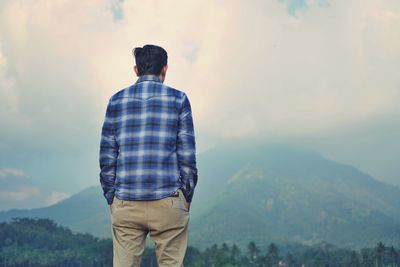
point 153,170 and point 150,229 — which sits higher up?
point 153,170

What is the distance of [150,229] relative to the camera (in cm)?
389

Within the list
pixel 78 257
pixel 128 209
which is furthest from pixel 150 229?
pixel 78 257

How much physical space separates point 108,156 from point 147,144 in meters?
0.33

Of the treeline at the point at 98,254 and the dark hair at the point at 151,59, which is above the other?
the dark hair at the point at 151,59

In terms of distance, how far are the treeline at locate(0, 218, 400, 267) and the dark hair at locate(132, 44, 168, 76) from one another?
331ft

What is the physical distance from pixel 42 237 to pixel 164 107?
158 metres

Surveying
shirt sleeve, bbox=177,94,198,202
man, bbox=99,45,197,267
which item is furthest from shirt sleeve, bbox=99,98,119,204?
shirt sleeve, bbox=177,94,198,202

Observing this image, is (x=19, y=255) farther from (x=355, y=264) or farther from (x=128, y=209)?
(x=128, y=209)

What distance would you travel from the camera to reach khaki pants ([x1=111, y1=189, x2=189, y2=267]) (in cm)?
384

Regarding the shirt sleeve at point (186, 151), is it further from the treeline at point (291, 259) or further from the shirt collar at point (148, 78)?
the treeline at point (291, 259)

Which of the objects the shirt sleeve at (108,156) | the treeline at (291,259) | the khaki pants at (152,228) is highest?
the shirt sleeve at (108,156)

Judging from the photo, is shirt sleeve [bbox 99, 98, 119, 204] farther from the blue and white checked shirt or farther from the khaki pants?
the khaki pants

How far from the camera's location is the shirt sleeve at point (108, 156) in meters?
4.02

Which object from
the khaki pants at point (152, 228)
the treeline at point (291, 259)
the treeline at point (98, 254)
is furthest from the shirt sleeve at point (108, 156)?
the treeline at point (291, 259)
